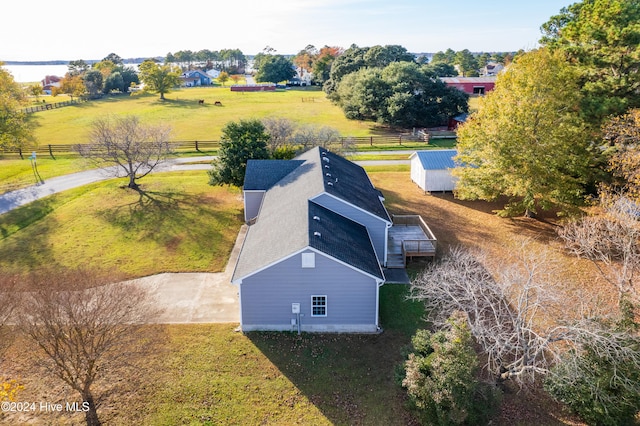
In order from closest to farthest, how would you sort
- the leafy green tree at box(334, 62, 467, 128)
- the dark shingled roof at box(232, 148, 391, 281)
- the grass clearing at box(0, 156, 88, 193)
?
the dark shingled roof at box(232, 148, 391, 281) → the grass clearing at box(0, 156, 88, 193) → the leafy green tree at box(334, 62, 467, 128)

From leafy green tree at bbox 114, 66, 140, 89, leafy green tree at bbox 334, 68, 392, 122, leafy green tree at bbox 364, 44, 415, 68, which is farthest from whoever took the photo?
leafy green tree at bbox 114, 66, 140, 89

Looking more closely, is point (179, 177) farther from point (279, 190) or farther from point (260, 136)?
point (279, 190)

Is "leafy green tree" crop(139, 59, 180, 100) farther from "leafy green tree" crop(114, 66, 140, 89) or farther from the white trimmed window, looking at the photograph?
the white trimmed window

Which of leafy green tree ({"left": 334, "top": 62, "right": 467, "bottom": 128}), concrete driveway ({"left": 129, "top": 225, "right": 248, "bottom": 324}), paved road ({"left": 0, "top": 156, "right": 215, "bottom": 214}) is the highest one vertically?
leafy green tree ({"left": 334, "top": 62, "right": 467, "bottom": 128})

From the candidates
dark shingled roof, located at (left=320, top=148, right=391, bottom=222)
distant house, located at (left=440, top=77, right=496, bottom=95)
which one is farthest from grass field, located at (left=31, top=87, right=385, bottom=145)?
dark shingled roof, located at (left=320, top=148, right=391, bottom=222)

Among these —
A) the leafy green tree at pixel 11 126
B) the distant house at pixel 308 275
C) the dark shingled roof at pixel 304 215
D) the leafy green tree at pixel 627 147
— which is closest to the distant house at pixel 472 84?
the dark shingled roof at pixel 304 215

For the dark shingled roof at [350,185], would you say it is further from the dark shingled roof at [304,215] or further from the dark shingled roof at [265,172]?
the dark shingled roof at [265,172]
